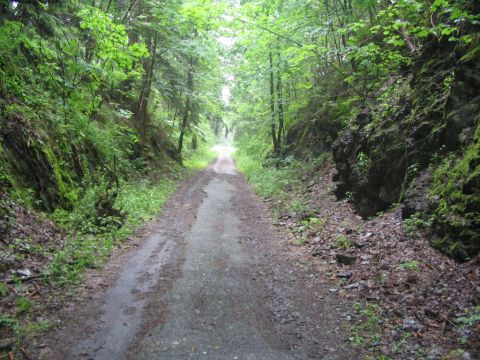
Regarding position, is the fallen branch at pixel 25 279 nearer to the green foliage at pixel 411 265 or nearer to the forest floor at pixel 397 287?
the forest floor at pixel 397 287

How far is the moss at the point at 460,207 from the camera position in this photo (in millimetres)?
→ 5684

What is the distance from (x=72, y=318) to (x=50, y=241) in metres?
2.60

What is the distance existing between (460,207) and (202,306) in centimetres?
486

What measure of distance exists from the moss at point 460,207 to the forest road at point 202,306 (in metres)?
2.30

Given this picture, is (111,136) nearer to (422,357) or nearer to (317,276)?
(317,276)

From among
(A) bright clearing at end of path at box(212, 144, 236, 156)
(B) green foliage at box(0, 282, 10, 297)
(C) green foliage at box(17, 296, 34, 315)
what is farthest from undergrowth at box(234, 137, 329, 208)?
(A) bright clearing at end of path at box(212, 144, 236, 156)

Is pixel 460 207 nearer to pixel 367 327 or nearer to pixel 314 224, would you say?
pixel 367 327

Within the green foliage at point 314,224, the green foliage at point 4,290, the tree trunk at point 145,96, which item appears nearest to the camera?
the green foliage at point 4,290

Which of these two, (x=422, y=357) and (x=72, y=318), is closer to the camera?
(x=422, y=357)

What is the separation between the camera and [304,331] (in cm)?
526

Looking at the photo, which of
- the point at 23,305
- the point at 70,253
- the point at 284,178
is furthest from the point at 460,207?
the point at 284,178

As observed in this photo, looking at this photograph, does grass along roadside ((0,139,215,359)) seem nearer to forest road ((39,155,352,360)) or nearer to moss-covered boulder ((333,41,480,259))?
forest road ((39,155,352,360))

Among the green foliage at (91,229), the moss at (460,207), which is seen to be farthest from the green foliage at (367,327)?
the green foliage at (91,229)

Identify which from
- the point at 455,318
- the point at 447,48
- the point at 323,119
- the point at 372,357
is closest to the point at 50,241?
the point at 372,357
